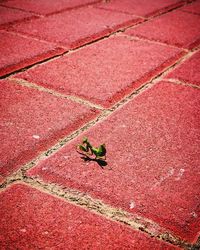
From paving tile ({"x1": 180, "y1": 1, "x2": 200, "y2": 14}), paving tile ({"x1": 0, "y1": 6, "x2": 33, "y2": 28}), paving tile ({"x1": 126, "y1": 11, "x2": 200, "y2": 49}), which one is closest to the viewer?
paving tile ({"x1": 126, "y1": 11, "x2": 200, "y2": 49})

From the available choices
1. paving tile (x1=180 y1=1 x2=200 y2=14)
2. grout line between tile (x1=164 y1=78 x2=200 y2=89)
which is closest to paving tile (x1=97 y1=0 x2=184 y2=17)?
paving tile (x1=180 y1=1 x2=200 y2=14)

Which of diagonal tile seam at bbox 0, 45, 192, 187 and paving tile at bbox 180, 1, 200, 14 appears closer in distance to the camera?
diagonal tile seam at bbox 0, 45, 192, 187

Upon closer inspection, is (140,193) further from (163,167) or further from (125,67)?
(125,67)

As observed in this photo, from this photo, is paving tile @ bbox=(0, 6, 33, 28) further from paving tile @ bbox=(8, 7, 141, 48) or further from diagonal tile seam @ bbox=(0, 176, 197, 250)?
diagonal tile seam @ bbox=(0, 176, 197, 250)

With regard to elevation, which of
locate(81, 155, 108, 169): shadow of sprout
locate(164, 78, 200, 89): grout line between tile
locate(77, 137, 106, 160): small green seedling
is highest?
locate(164, 78, 200, 89): grout line between tile

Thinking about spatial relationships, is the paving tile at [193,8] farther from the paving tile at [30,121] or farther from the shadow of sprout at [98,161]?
the shadow of sprout at [98,161]

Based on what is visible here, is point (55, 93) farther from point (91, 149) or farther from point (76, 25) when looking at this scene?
point (76, 25)

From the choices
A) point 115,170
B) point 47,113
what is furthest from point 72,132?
point 115,170

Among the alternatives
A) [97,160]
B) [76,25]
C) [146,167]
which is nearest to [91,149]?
[97,160]
